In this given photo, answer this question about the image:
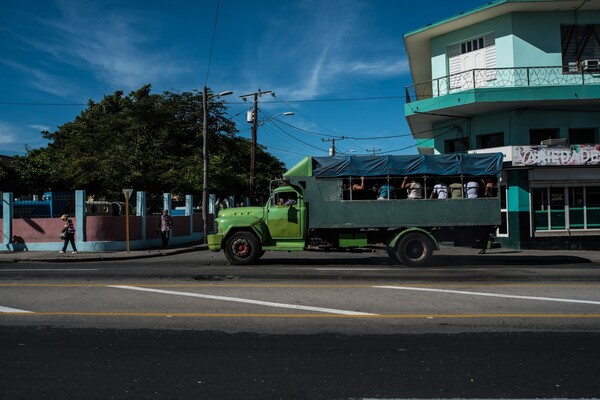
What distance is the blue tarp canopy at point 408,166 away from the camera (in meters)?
13.7

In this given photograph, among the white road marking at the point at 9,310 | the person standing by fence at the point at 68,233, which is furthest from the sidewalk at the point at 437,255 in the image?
the white road marking at the point at 9,310

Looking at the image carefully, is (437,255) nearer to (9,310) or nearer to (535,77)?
(535,77)

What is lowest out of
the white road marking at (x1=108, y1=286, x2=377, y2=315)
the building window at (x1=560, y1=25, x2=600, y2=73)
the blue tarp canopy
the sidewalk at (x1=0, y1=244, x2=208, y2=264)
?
the sidewalk at (x1=0, y1=244, x2=208, y2=264)

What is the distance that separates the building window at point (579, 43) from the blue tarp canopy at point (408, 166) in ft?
27.8

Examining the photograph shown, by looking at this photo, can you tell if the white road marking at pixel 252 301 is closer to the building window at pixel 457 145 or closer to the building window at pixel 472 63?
the building window at pixel 472 63

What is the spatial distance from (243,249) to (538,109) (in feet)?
43.1

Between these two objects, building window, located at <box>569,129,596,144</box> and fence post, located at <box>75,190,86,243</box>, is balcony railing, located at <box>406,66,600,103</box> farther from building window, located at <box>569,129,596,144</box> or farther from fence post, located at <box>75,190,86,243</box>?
fence post, located at <box>75,190,86,243</box>

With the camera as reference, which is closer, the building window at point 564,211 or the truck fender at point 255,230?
the truck fender at point 255,230

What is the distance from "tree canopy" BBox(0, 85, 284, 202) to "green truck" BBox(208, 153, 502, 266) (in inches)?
604

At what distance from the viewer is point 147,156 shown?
29906 mm

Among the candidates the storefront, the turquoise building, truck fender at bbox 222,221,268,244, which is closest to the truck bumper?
truck fender at bbox 222,221,268,244

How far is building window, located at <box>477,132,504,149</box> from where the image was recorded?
1967cm

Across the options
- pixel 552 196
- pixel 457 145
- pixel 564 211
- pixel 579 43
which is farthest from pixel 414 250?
pixel 579 43

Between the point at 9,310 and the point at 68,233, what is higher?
the point at 68,233
